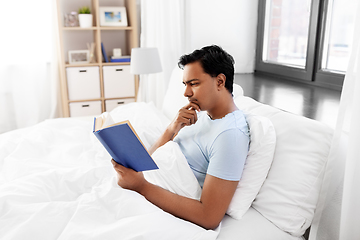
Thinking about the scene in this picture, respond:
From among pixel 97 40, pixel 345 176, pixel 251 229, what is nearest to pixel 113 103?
pixel 97 40

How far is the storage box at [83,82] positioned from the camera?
315 cm

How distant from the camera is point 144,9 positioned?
3.04 m

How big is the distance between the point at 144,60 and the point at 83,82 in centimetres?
98

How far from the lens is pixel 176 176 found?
1.12m

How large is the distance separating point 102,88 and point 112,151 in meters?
2.37

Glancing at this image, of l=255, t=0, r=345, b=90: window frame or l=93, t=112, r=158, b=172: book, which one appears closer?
l=93, t=112, r=158, b=172: book

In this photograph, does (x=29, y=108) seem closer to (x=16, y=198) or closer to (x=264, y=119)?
(x=16, y=198)

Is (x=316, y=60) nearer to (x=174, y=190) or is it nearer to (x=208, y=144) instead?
(x=208, y=144)

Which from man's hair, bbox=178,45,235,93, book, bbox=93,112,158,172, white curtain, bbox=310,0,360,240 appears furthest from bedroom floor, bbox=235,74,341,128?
book, bbox=93,112,158,172

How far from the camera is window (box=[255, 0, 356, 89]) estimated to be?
1.56 metres

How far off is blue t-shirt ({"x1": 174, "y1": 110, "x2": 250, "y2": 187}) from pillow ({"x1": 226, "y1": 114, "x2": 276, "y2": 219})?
40 millimetres

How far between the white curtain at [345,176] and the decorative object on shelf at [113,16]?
2.72 meters

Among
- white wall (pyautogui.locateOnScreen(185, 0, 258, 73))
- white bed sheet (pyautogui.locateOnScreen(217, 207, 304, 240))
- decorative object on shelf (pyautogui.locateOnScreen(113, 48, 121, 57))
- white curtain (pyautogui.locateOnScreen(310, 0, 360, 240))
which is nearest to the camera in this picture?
white curtain (pyautogui.locateOnScreen(310, 0, 360, 240))

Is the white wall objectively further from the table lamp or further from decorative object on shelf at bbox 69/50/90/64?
decorative object on shelf at bbox 69/50/90/64
